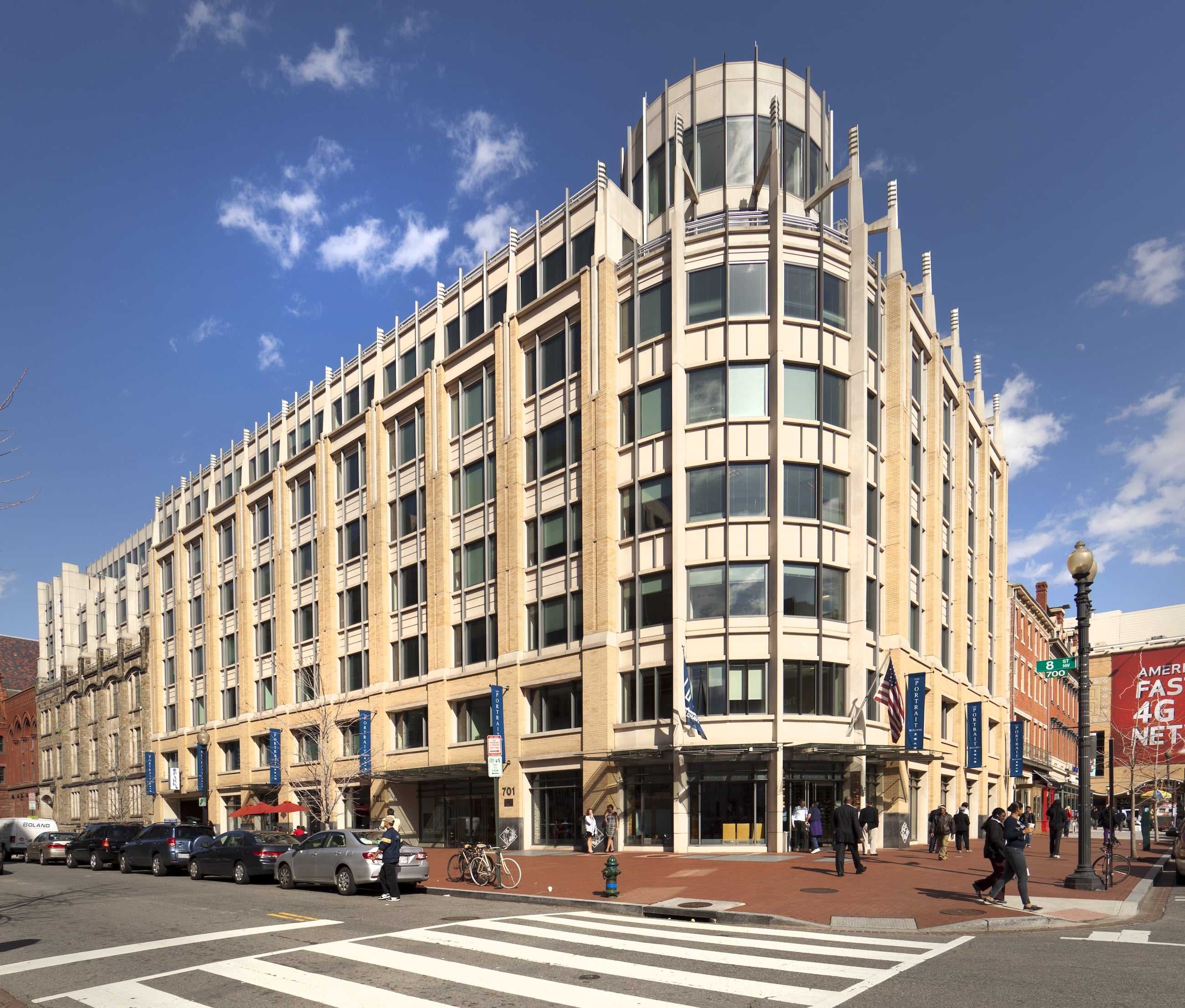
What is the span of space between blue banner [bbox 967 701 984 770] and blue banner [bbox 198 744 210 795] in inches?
1671

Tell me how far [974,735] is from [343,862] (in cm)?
3126

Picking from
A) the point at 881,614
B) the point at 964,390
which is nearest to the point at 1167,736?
the point at 964,390

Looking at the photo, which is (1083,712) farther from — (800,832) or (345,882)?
(345,882)

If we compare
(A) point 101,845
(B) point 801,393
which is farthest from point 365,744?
(B) point 801,393

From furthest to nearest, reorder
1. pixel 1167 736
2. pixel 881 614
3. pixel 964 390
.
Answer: pixel 1167 736 < pixel 964 390 < pixel 881 614

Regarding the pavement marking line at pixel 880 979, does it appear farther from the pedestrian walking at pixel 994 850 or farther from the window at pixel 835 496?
the window at pixel 835 496

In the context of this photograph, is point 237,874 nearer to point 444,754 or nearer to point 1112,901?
point 444,754

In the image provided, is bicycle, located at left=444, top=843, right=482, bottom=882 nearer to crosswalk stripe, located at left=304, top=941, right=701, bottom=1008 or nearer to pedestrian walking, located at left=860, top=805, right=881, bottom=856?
crosswalk stripe, located at left=304, top=941, right=701, bottom=1008

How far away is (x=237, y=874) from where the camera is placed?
26297 mm

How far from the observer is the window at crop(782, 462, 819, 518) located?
32.2 meters

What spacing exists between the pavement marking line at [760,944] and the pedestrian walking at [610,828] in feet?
51.9

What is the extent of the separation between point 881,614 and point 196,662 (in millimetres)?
45303

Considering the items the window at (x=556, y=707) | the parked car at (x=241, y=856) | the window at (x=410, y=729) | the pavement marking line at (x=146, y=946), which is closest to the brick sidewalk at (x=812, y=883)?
the parked car at (x=241, y=856)

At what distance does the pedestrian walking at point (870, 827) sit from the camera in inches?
1086
